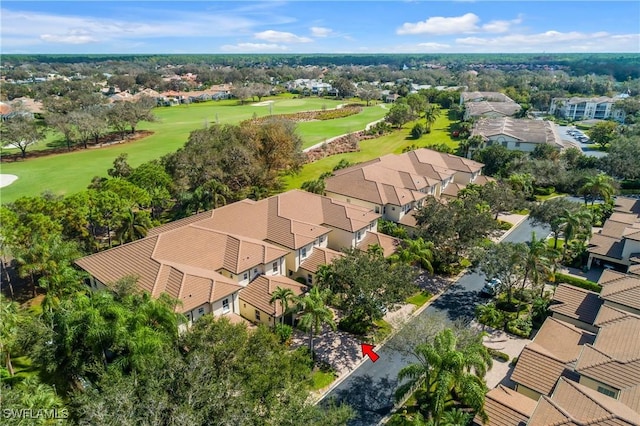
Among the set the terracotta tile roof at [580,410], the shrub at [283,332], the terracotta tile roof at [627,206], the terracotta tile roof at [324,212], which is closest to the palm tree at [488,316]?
the terracotta tile roof at [580,410]

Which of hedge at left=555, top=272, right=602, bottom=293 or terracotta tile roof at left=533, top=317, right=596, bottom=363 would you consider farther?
hedge at left=555, top=272, right=602, bottom=293

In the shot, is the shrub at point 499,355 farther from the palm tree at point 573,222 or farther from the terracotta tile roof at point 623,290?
the palm tree at point 573,222

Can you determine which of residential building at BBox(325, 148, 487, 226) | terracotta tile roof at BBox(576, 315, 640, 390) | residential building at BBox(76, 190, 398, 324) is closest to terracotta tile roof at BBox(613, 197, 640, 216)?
residential building at BBox(325, 148, 487, 226)

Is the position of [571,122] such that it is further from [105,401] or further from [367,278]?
[105,401]

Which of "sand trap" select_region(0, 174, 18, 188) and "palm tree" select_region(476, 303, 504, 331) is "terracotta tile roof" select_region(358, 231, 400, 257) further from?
"sand trap" select_region(0, 174, 18, 188)

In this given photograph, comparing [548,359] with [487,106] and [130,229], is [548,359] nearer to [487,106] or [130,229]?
[130,229]

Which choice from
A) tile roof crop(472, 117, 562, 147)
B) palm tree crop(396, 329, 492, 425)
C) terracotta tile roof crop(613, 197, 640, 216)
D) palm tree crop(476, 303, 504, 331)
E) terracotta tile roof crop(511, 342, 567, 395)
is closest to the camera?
palm tree crop(396, 329, 492, 425)
